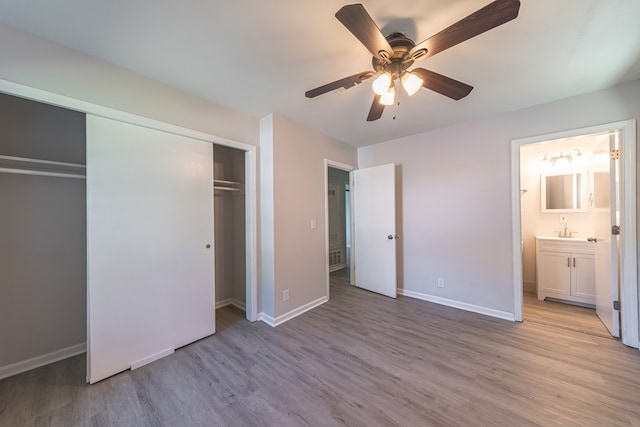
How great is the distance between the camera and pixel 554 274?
122 inches

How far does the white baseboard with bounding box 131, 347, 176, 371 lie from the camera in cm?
187

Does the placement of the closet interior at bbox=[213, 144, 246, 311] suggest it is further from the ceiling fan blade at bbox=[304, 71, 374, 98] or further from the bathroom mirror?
the bathroom mirror

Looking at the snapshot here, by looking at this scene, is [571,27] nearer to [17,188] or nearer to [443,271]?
[443,271]

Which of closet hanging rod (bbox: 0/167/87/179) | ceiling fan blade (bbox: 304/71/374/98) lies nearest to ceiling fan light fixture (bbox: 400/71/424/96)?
ceiling fan blade (bbox: 304/71/374/98)

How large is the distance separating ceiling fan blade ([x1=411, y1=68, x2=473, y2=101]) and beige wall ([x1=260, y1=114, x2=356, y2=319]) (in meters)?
1.61

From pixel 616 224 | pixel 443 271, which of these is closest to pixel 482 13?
pixel 616 224

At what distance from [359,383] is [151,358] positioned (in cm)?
174

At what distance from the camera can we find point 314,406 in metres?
1.50

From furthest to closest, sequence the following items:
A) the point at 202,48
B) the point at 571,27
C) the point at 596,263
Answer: the point at 596,263 < the point at 202,48 < the point at 571,27

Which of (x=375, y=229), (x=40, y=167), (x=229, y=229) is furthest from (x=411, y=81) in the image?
(x=40, y=167)

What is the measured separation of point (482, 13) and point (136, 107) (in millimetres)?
2361

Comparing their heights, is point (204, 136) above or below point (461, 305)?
above

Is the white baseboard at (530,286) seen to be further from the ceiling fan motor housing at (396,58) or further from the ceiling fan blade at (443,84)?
the ceiling fan motor housing at (396,58)

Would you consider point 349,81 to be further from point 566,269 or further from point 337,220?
point 337,220
